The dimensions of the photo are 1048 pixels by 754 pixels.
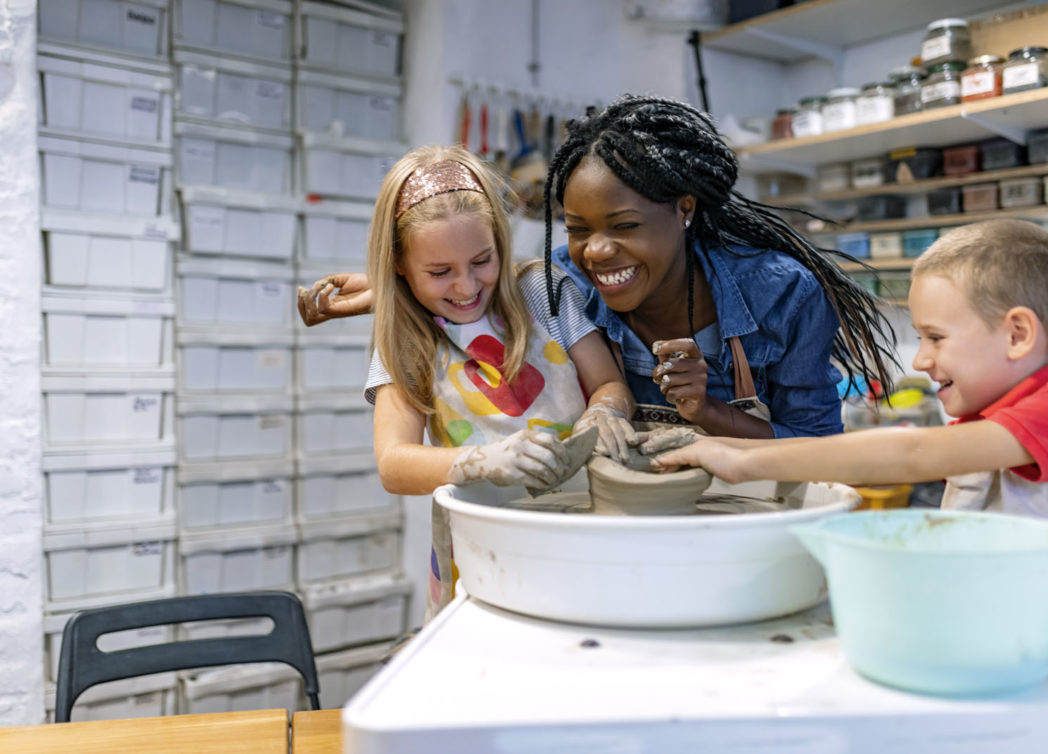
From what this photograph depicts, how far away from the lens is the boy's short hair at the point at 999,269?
100 centimetres

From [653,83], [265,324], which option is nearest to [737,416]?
[265,324]

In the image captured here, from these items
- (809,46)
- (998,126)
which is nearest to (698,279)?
(998,126)

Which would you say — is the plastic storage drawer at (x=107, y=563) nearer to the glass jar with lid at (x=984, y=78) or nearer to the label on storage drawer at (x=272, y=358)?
the label on storage drawer at (x=272, y=358)

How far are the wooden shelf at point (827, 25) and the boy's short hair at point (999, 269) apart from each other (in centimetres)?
242

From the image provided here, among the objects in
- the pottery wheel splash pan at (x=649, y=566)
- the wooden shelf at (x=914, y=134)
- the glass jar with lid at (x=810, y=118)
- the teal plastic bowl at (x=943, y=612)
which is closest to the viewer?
the teal plastic bowl at (x=943, y=612)

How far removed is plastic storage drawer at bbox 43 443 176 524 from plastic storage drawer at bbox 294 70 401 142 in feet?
4.15

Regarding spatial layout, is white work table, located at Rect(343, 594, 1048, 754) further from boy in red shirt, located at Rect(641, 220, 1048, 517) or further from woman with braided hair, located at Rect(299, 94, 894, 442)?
woman with braided hair, located at Rect(299, 94, 894, 442)

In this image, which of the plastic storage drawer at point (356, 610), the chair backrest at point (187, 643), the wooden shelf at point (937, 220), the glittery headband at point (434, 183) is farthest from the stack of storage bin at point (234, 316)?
the wooden shelf at point (937, 220)

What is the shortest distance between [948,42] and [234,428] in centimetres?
270

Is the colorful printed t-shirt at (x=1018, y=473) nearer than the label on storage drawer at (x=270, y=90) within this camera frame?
Yes

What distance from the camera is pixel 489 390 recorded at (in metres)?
1.35

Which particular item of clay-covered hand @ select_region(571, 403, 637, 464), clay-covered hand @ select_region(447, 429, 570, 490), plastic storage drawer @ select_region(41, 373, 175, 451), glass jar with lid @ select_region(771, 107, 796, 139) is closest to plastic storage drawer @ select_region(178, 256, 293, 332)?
plastic storage drawer @ select_region(41, 373, 175, 451)

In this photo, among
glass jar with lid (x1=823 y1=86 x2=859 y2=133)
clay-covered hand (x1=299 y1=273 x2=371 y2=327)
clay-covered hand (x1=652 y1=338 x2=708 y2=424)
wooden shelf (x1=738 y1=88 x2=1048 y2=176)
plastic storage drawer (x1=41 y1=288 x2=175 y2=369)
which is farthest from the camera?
glass jar with lid (x1=823 y1=86 x2=859 y2=133)

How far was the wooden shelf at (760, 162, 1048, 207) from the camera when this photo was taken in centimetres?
278
